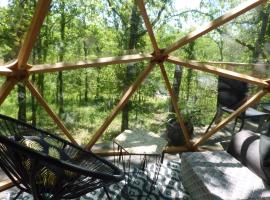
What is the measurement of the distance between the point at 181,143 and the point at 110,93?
2.13 m

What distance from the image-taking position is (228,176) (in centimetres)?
306

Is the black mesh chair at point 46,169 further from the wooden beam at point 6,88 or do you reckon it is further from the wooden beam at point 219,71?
the wooden beam at point 219,71

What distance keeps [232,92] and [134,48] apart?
75.9 inches

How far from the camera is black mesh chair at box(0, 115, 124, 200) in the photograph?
5.63 ft

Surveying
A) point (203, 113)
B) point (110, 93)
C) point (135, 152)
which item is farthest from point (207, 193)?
point (110, 93)

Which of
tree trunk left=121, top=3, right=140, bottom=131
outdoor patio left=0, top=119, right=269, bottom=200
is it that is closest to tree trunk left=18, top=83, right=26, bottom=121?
tree trunk left=121, top=3, right=140, bottom=131

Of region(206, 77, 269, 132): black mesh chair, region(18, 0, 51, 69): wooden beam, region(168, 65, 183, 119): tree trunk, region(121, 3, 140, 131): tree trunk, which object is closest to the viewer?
region(18, 0, 51, 69): wooden beam

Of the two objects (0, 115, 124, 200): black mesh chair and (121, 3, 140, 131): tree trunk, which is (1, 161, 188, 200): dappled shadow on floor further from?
(121, 3, 140, 131): tree trunk

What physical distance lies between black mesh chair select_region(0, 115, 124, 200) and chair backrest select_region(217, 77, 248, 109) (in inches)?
124

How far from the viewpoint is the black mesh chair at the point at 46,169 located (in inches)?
67.5

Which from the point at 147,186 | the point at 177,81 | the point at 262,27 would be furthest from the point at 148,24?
the point at 262,27

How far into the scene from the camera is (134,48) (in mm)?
5930

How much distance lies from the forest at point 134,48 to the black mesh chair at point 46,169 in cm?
321

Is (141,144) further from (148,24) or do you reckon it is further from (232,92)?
(232,92)
